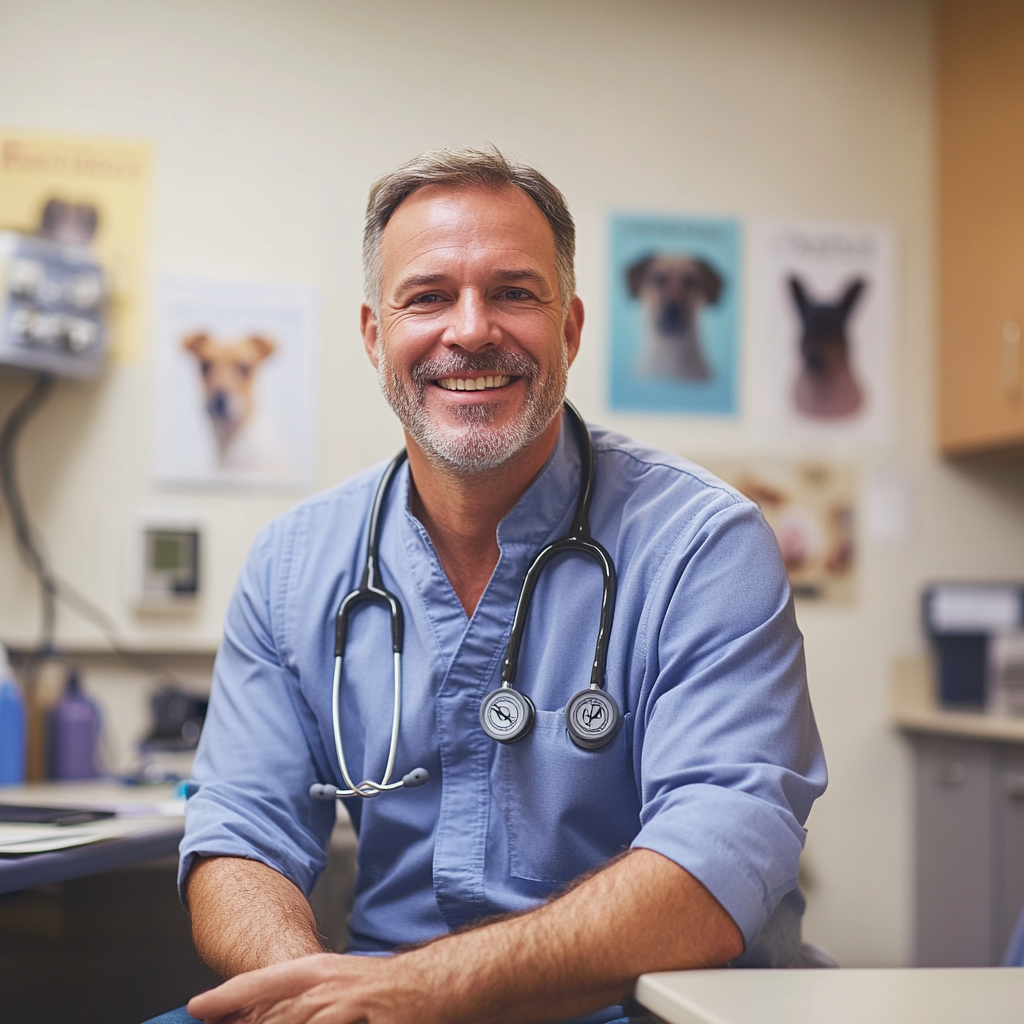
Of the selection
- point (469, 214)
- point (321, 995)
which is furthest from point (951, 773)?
point (321, 995)

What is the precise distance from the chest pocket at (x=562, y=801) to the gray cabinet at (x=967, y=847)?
1.47m

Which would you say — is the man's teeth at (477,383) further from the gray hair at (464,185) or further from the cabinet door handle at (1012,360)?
the cabinet door handle at (1012,360)

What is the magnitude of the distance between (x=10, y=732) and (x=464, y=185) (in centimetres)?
133

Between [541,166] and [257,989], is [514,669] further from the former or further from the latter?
[541,166]

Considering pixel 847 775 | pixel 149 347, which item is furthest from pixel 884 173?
pixel 149 347

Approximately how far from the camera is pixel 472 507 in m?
1.27

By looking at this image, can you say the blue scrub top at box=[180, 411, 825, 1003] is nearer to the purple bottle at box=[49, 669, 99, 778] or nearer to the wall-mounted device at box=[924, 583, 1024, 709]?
the purple bottle at box=[49, 669, 99, 778]

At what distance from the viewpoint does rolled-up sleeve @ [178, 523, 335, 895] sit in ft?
3.84

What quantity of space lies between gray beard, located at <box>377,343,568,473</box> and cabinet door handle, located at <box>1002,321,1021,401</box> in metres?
1.58

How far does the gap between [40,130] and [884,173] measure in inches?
75.4

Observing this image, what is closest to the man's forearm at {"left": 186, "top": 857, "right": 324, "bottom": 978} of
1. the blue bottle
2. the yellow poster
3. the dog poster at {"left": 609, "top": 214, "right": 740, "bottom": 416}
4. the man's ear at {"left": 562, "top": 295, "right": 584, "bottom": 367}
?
the man's ear at {"left": 562, "top": 295, "right": 584, "bottom": 367}

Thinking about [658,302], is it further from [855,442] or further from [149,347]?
[149,347]

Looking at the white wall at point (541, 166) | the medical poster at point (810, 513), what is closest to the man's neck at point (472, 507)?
the white wall at point (541, 166)

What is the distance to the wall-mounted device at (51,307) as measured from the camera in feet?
6.90
